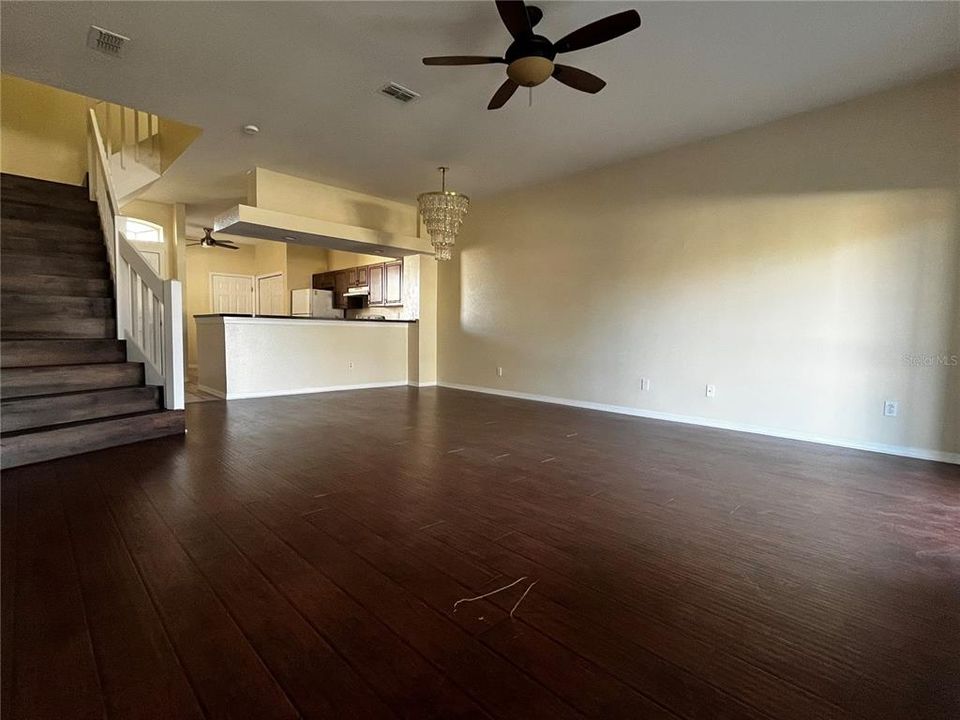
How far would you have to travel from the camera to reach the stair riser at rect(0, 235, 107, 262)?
159 inches

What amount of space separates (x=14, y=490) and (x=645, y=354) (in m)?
5.06

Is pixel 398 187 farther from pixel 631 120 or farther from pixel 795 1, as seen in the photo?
pixel 795 1

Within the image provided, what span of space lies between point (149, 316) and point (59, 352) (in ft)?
2.16

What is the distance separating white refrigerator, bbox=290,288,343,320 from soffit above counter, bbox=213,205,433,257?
9.27 feet

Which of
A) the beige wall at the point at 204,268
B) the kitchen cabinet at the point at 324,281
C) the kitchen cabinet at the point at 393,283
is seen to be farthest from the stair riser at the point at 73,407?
the kitchen cabinet at the point at 324,281

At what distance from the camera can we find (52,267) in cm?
394

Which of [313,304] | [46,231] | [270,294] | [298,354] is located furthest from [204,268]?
[46,231]

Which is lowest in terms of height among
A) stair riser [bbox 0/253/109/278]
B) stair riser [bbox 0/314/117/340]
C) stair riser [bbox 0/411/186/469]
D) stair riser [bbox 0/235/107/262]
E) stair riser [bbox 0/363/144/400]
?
stair riser [bbox 0/411/186/469]

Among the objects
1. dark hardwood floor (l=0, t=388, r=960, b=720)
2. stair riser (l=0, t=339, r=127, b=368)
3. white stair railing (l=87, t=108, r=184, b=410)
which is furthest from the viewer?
white stair railing (l=87, t=108, r=184, b=410)

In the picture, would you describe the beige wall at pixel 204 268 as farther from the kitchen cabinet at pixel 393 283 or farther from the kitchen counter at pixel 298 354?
the kitchen cabinet at pixel 393 283

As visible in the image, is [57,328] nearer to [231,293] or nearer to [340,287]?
[340,287]

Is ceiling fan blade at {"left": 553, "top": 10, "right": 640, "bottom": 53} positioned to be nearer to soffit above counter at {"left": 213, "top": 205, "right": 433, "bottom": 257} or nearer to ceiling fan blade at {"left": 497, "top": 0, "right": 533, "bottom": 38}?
ceiling fan blade at {"left": 497, "top": 0, "right": 533, "bottom": 38}

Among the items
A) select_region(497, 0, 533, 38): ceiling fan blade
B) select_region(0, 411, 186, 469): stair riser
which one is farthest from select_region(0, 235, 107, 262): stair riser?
select_region(497, 0, 533, 38): ceiling fan blade

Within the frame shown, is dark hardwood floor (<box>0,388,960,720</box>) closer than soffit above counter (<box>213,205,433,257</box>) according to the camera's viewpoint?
Yes
